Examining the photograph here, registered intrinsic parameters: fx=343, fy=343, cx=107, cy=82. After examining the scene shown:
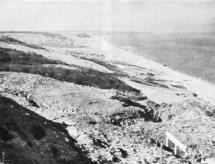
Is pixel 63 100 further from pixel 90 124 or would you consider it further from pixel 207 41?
pixel 207 41

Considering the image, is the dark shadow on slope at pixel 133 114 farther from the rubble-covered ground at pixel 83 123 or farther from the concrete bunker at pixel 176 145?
the concrete bunker at pixel 176 145

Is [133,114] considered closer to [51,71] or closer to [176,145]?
[176,145]

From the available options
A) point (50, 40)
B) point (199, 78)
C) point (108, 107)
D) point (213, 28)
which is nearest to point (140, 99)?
point (108, 107)

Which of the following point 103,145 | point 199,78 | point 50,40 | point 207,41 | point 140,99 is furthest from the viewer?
point 207,41

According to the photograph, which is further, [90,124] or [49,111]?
[49,111]

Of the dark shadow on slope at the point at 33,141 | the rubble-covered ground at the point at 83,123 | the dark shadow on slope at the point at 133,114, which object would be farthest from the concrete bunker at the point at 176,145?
the dark shadow on slope at the point at 33,141

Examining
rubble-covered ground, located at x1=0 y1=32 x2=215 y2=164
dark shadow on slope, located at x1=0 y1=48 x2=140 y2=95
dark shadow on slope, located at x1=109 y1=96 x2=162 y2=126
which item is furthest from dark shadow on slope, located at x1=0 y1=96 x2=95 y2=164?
dark shadow on slope, located at x1=0 y1=48 x2=140 y2=95

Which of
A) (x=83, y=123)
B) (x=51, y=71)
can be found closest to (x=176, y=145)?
(x=83, y=123)

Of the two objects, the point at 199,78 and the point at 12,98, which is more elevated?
the point at 12,98
